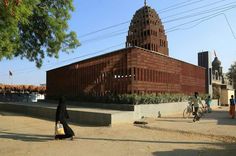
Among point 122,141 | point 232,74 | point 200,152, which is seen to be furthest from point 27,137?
point 232,74

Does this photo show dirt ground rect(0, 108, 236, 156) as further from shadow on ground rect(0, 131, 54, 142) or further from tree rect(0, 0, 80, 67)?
tree rect(0, 0, 80, 67)

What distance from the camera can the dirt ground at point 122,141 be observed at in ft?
33.4

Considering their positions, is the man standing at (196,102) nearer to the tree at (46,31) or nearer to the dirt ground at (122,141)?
the dirt ground at (122,141)

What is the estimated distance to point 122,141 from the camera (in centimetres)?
1205

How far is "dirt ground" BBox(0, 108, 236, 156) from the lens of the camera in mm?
10180

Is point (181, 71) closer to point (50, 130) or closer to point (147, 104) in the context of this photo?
point (147, 104)

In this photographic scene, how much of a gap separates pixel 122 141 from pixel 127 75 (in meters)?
8.82

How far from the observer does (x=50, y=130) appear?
50.0 ft

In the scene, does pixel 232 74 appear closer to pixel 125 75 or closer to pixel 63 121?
pixel 125 75

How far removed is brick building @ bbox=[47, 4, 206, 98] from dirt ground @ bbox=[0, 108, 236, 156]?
16.9 feet

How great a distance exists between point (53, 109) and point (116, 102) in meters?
3.69

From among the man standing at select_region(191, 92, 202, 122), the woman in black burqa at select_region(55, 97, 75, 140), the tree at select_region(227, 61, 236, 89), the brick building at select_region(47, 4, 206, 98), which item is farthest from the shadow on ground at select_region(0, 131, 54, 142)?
the tree at select_region(227, 61, 236, 89)

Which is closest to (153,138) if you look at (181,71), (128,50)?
(128,50)

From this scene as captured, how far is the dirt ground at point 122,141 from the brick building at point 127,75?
203 inches
